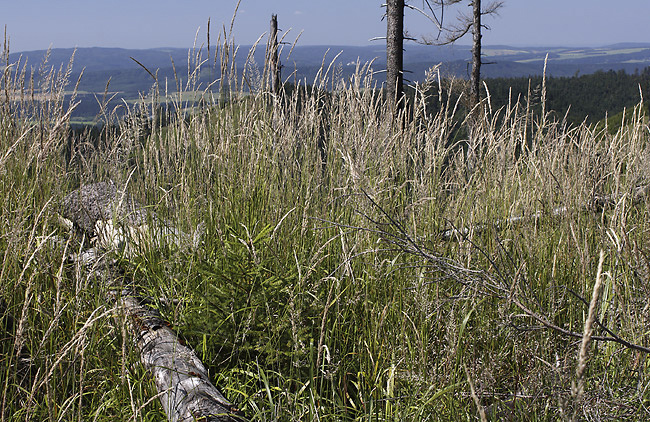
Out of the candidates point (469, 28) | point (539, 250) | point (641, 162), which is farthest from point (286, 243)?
point (469, 28)

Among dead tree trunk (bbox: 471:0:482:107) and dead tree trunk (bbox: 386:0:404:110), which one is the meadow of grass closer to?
dead tree trunk (bbox: 386:0:404:110)

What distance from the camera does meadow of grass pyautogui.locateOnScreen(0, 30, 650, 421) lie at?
1553 millimetres

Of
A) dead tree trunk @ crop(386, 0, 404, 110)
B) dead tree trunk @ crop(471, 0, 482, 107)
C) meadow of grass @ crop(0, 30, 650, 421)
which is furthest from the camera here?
dead tree trunk @ crop(471, 0, 482, 107)

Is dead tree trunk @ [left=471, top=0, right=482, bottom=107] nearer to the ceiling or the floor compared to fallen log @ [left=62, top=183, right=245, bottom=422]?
nearer to the ceiling

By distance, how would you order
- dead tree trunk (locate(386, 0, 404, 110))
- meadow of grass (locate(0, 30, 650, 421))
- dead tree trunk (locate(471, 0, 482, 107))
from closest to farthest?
meadow of grass (locate(0, 30, 650, 421)) < dead tree trunk (locate(386, 0, 404, 110)) < dead tree trunk (locate(471, 0, 482, 107))

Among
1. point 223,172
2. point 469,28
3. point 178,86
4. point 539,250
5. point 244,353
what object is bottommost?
point 244,353

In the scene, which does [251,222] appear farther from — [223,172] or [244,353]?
[244,353]

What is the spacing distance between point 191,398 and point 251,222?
108cm

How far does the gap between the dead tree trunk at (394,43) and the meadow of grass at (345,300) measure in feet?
14.0

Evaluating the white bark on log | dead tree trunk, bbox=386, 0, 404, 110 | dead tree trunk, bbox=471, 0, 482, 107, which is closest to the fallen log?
the white bark on log

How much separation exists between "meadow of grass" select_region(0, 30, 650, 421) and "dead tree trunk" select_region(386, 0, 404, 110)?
4.26 metres

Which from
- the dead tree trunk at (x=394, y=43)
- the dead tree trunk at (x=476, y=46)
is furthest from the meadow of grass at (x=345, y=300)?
the dead tree trunk at (x=476, y=46)

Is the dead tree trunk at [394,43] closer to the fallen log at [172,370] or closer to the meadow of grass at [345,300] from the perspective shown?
the meadow of grass at [345,300]

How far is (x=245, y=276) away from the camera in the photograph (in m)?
2.02
